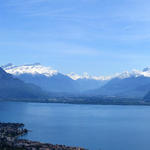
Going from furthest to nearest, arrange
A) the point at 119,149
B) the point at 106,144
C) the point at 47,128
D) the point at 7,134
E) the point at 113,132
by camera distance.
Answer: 1. the point at 47,128
2. the point at 113,132
3. the point at 7,134
4. the point at 106,144
5. the point at 119,149

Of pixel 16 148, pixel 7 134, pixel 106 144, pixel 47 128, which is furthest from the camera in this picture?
pixel 47 128

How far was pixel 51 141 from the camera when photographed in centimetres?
12200

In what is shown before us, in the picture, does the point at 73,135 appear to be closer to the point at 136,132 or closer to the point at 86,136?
the point at 86,136

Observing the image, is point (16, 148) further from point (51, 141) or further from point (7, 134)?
point (7, 134)

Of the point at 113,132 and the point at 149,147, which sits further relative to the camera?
the point at 113,132

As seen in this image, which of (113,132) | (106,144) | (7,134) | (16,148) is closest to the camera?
(16,148)

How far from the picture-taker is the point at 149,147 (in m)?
115

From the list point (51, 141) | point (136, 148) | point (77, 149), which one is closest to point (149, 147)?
point (136, 148)

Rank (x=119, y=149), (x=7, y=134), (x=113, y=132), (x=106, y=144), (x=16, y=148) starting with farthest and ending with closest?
1. (x=113, y=132)
2. (x=7, y=134)
3. (x=106, y=144)
4. (x=119, y=149)
5. (x=16, y=148)

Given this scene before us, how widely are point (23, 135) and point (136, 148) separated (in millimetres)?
44673

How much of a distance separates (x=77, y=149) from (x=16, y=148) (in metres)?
18.2

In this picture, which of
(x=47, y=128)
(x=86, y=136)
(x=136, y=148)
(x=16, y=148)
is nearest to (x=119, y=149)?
(x=136, y=148)

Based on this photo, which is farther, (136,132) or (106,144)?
(136,132)

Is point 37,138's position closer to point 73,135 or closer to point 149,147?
point 73,135
